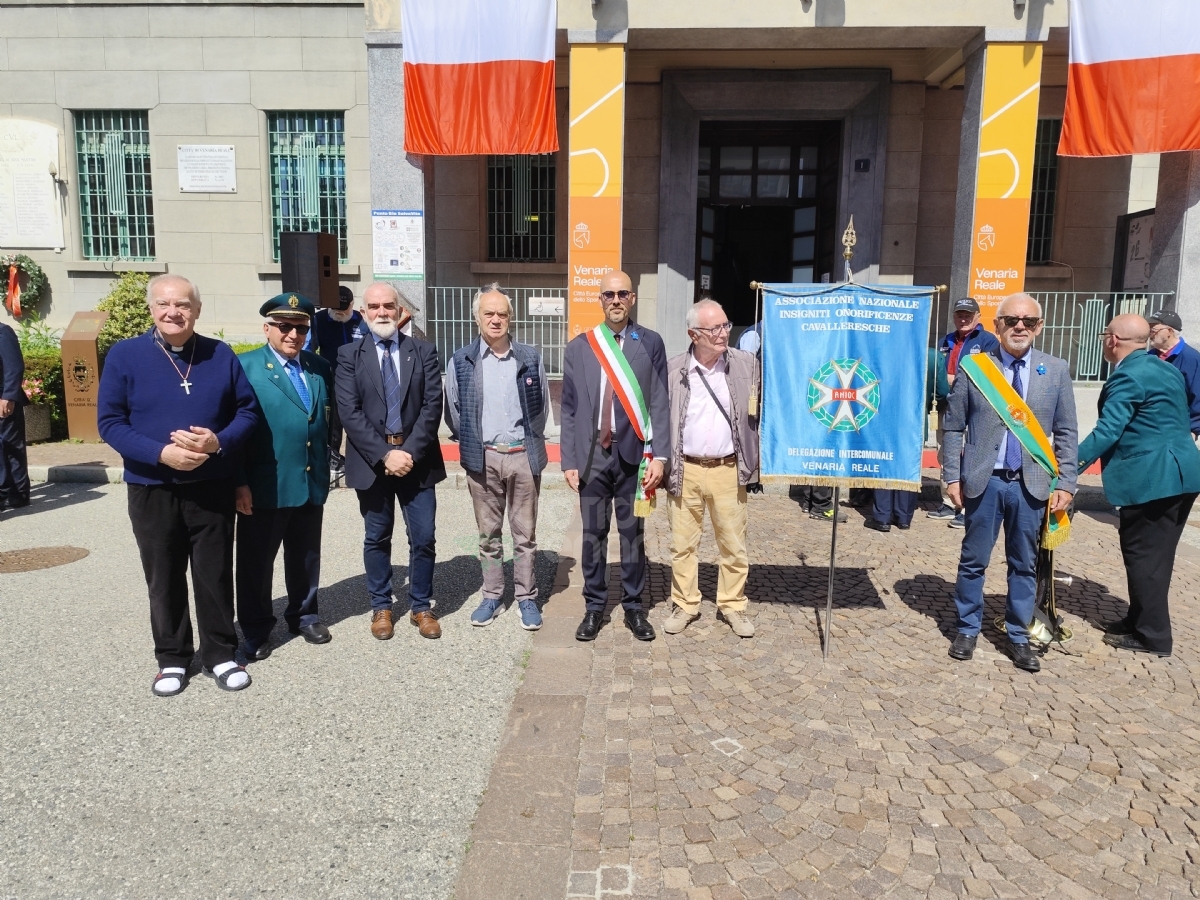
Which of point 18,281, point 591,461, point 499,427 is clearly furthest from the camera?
point 18,281

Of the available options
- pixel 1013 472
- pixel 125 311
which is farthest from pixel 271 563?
pixel 125 311

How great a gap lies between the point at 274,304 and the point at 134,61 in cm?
1200

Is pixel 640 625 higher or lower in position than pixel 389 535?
lower

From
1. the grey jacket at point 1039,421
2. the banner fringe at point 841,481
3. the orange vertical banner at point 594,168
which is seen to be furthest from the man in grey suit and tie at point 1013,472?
the orange vertical banner at point 594,168

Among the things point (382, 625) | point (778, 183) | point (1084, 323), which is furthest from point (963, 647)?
point (778, 183)

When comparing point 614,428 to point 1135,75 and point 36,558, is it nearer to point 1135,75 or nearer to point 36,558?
point 36,558

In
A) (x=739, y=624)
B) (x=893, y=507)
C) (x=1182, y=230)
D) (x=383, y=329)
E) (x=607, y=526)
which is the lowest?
(x=739, y=624)

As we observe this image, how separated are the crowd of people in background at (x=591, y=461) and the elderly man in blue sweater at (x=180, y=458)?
2 cm

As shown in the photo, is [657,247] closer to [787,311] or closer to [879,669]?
[787,311]

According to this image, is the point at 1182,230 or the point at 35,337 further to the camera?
the point at 35,337

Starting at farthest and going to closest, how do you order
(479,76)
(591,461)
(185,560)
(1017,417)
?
(479,76) → (591,461) → (1017,417) → (185,560)

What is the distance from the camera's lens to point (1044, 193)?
13.2 metres

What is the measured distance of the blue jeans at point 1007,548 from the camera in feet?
15.0

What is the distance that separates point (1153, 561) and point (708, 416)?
275 centimetres
